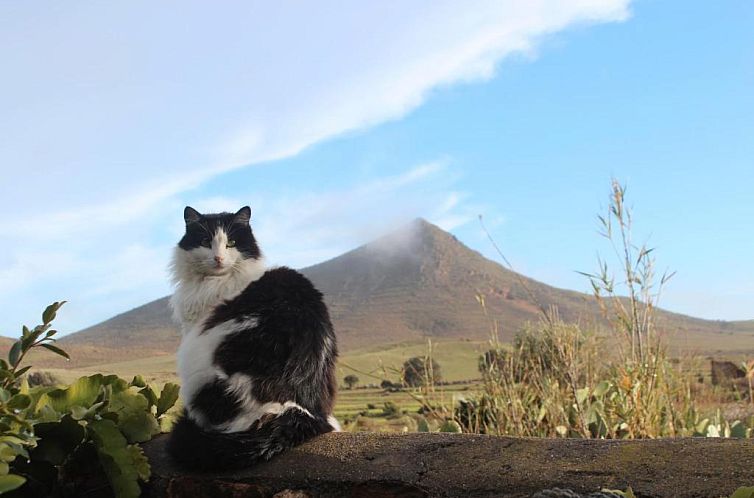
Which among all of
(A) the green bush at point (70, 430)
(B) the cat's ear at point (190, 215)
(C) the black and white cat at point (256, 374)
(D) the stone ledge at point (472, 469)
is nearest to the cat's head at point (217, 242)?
(B) the cat's ear at point (190, 215)

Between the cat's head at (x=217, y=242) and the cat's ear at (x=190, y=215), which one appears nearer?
the cat's head at (x=217, y=242)

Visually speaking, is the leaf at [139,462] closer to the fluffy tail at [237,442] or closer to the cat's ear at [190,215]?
the fluffy tail at [237,442]

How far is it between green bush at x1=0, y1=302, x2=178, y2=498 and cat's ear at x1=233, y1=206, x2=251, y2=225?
139 cm

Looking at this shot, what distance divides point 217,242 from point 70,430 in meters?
1.46

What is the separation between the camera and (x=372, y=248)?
12619 centimetres

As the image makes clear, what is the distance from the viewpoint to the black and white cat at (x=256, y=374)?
2.92 m

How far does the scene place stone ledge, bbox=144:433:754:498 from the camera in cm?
238

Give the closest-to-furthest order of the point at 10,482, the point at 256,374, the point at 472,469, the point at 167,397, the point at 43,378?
the point at 10,482
the point at 472,469
the point at 256,374
the point at 167,397
the point at 43,378

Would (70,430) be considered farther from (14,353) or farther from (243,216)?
(243,216)

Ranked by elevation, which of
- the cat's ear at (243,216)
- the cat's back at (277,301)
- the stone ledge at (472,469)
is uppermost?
the cat's ear at (243,216)

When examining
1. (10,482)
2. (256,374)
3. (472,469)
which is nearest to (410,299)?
(256,374)

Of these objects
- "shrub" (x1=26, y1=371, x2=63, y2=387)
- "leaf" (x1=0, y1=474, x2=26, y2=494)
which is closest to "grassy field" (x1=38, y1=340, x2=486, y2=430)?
"shrub" (x1=26, y1=371, x2=63, y2=387)

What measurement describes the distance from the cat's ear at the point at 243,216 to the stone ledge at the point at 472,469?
1707 mm

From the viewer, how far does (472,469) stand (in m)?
2.57
